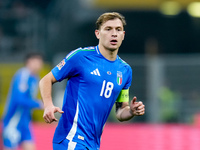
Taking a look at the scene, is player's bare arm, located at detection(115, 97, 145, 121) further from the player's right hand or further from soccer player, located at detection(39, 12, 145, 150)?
the player's right hand

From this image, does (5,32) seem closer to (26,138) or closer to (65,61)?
(26,138)

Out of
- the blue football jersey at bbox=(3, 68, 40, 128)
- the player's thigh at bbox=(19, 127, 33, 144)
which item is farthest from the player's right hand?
the player's thigh at bbox=(19, 127, 33, 144)

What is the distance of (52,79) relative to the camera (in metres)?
4.95

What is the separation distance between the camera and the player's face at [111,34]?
501 centimetres

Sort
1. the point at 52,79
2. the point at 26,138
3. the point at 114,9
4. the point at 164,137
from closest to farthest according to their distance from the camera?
the point at 52,79, the point at 26,138, the point at 164,137, the point at 114,9

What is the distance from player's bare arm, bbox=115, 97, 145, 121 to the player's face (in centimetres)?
59

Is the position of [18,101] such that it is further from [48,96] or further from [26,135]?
[48,96]

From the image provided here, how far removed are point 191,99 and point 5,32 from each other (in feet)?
25.2

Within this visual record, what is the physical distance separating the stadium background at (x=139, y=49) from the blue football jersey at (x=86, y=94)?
21.0 ft

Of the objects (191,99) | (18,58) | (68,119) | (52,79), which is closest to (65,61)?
Answer: (52,79)

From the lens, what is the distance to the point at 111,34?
16.5ft

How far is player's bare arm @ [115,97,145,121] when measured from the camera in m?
4.84

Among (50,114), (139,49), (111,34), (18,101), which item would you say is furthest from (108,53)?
(139,49)

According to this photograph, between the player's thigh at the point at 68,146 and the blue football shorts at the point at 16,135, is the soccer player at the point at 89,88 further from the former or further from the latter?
the blue football shorts at the point at 16,135
